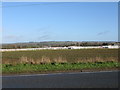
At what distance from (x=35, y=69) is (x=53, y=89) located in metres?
8.45

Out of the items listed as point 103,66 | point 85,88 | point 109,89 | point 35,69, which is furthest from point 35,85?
point 103,66

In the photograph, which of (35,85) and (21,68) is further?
(21,68)

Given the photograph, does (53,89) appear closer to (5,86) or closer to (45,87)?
Result: (45,87)

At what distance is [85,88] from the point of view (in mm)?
11484

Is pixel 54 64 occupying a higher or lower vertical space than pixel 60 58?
lower

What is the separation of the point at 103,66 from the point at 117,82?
26.3ft

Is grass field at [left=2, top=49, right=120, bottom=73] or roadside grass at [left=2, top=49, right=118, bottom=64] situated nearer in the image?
grass field at [left=2, top=49, right=120, bottom=73]

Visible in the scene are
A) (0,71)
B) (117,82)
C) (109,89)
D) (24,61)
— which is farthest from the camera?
(24,61)

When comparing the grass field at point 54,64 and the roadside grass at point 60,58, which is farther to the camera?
the roadside grass at point 60,58

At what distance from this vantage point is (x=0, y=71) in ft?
63.2

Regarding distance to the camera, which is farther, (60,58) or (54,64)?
(60,58)

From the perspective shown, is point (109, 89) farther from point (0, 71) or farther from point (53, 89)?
point (0, 71)

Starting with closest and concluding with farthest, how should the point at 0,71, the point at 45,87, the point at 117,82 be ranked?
the point at 45,87 < the point at 117,82 < the point at 0,71

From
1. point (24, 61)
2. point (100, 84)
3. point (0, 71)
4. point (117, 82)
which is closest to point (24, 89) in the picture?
point (100, 84)
